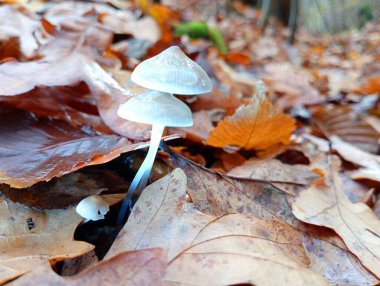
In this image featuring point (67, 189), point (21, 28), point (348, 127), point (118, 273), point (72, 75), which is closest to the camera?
point (118, 273)

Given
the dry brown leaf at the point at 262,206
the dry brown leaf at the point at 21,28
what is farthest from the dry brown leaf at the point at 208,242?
the dry brown leaf at the point at 21,28

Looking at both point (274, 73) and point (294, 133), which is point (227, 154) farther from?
point (274, 73)

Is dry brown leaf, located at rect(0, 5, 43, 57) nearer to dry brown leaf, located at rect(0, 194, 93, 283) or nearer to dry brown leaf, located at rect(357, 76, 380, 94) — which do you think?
dry brown leaf, located at rect(0, 194, 93, 283)

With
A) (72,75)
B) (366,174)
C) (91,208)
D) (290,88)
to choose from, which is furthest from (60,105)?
(290,88)

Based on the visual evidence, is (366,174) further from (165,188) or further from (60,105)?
(60,105)

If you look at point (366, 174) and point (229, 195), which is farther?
point (366, 174)

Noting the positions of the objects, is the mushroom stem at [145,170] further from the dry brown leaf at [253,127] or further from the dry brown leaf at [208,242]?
the dry brown leaf at [253,127]

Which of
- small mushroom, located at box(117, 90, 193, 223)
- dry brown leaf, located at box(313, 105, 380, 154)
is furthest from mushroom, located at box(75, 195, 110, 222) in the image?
dry brown leaf, located at box(313, 105, 380, 154)

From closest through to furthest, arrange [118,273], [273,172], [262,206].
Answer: [118,273]
[262,206]
[273,172]
